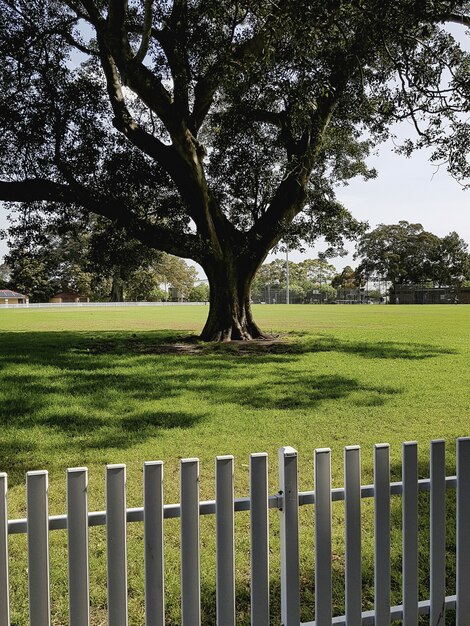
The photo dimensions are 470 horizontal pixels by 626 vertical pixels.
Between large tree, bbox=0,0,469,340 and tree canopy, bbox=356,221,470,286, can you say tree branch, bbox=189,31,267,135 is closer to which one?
large tree, bbox=0,0,469,340

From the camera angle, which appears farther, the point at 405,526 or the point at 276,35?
the point at 276,35

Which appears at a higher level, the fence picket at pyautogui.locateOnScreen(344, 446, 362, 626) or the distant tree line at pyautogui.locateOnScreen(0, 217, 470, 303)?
Answer: the distant tree line at pyautogui.locateOnScreen(0, 217, 470, 303)

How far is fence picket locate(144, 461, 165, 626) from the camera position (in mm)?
2230

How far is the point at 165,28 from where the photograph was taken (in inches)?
555

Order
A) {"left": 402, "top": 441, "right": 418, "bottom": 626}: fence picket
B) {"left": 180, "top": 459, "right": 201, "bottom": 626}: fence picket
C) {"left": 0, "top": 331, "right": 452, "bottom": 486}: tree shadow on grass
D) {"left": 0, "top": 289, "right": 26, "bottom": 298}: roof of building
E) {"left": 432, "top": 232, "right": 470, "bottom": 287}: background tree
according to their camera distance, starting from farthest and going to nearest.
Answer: {"left": 432, "top": 232, "right": 470, "bottom": 287}: background tree → {"left": 0, "top": 289, "right": 26, "bottom": 298}: roof of building → {"left": 0, "top": 331, "right": 452, "bottom": 486}: tree shadow on grass → {"left": 402, "top": 441, "right": 418, "bottom": 626}: fence picket → {"left": 180, "top": 459, "right": 201, "bottom": 626}: fence picket

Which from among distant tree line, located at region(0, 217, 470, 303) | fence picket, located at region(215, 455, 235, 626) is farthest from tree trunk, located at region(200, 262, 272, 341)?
distant tree line, located at region(0, 217, 470, 303)

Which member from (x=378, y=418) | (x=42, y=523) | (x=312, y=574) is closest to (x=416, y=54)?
(x=378, y=418)

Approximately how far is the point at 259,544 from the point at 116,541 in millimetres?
627

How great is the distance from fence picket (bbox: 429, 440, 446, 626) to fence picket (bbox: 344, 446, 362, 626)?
0.38 m

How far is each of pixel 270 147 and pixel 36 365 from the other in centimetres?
1088

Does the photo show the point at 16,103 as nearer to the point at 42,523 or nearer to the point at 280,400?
the point at 280,400

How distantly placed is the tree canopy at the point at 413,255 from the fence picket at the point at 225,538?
286 ft

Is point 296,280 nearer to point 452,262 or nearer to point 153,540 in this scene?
point 452,262

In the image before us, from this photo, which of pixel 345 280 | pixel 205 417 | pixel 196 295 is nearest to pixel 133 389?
pixel 205 417
